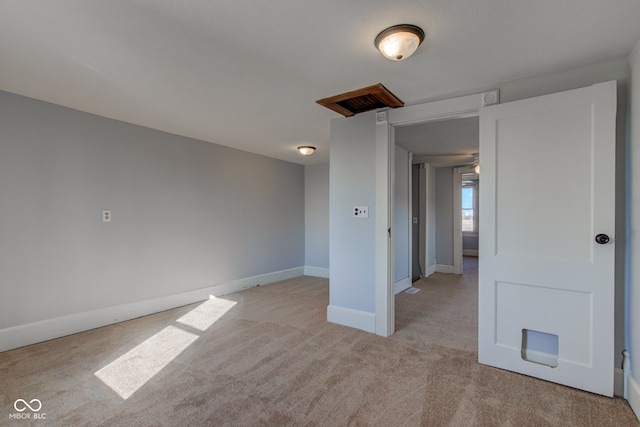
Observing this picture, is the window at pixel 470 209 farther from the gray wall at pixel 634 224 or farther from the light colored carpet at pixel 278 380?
the gray wall at pixel 634 224

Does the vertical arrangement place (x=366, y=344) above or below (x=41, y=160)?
below

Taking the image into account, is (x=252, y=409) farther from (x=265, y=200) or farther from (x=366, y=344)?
(x=265, y=200)

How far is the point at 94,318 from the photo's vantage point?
3047mm

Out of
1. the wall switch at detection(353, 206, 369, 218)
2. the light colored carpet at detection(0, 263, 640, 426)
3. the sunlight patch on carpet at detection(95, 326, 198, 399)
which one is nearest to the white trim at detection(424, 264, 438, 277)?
the light colored carpet at detection(0, 263, 640, 426)

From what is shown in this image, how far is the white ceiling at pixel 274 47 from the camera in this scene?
5.00ft

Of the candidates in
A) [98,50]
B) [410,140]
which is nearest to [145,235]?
[98,50]

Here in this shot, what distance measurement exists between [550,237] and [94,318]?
4.28 meters

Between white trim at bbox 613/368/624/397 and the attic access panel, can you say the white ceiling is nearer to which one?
the attic access panel

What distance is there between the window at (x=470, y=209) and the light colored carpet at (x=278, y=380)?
20.4 ft

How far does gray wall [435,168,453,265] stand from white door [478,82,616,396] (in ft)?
13.3

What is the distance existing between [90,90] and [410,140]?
12.0 ft

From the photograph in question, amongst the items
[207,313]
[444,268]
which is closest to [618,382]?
[207,313]

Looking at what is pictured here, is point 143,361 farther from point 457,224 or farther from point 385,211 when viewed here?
point 457,224

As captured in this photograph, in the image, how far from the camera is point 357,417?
5.65 feet
